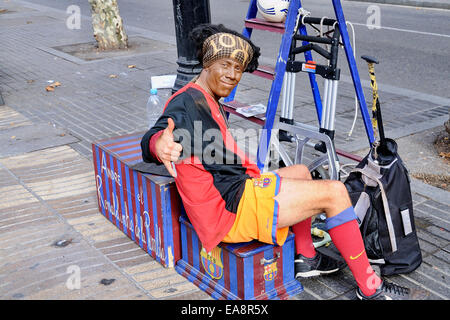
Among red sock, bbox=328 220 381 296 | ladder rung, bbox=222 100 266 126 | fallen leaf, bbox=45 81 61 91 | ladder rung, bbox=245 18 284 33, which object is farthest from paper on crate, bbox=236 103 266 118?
fallen leaf, bbox=45 81 61 91

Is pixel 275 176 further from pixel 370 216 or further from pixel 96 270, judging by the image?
pixel 96 270

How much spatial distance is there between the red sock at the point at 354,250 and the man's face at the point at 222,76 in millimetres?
961

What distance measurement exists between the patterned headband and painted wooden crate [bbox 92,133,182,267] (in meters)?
0.79

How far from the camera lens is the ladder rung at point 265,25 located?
4066 millimetres

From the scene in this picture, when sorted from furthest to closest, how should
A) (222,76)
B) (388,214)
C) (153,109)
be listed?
(153,109), (388,214), (222,76)

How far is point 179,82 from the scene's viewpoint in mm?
4609

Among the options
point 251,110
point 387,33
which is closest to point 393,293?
point 251,110

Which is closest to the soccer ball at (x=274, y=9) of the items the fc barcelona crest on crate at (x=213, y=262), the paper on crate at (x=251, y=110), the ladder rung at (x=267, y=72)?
the ladder rung at (x=267, y=72)

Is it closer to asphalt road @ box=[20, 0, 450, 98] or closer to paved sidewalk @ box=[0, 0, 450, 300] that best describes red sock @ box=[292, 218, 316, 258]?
paved sidewalk @ box=[0, 0, 450, 300]

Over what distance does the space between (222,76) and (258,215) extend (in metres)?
0.78

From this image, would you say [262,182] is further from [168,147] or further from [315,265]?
[315,265]

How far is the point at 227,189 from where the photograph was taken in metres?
2.79

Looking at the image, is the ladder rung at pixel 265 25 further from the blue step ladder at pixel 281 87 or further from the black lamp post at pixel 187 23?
the black lamp post at pixel 187 23

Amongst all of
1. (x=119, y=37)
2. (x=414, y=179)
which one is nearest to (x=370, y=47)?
(x=119, y=37)
